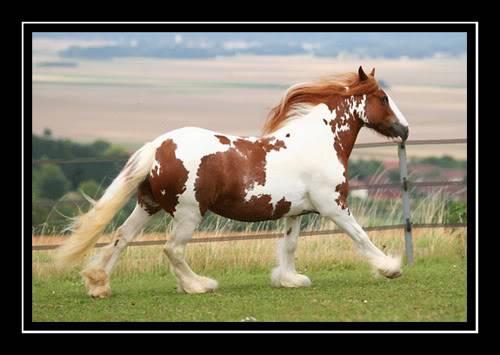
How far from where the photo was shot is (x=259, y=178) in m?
11.6

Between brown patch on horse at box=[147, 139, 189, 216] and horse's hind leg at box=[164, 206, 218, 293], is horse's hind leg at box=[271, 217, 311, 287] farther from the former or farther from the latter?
brown patch on horse at box=[147, 139, 189, 216]

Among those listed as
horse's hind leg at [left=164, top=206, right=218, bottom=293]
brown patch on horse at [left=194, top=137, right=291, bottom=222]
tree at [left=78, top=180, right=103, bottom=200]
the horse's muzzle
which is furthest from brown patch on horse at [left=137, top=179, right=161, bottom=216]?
tree at [left=78, top=180, right=103, bottom=200]

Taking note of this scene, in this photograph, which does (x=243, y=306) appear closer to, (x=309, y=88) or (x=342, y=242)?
(x=309, y=88)

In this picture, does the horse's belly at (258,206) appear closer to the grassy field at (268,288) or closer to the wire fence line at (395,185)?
the grassy field at (268,288)

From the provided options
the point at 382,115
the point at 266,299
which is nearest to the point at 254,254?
the point at 266,299

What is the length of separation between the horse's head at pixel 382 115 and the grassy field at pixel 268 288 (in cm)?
157

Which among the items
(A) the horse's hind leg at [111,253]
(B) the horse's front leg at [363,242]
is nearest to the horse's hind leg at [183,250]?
(A) the horse's hind leg at [111,253]

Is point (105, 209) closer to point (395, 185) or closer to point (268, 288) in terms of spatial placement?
point (268, 288)

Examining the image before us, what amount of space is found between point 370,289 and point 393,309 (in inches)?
43.1

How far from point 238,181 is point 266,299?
3.89ft

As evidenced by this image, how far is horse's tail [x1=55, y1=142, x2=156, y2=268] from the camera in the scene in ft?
37.4
